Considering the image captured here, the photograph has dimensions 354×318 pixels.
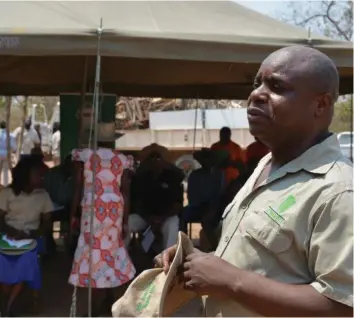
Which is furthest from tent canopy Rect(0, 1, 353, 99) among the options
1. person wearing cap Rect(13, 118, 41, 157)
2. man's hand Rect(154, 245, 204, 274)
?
person wearing cap Rect(13, 118, 41, 157)

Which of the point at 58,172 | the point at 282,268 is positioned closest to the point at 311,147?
the point at 282,268

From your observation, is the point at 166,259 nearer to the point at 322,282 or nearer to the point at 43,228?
the point at 322,282

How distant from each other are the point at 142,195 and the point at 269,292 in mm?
5328

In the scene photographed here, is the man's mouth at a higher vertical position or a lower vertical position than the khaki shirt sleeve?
higher

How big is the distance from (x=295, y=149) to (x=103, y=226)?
3.54 meters

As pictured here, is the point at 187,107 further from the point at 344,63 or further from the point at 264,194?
the point at 264,194

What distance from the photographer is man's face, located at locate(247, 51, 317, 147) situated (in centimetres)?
147

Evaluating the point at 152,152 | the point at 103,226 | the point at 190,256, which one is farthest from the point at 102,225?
the point at 190,256

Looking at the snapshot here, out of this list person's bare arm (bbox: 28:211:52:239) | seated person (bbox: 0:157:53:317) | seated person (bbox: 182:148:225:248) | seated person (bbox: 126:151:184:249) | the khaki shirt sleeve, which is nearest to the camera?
the khaki shirt sleeve

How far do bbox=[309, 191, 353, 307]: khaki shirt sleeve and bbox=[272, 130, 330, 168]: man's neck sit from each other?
0.64 feet

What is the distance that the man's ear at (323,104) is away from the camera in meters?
1.47

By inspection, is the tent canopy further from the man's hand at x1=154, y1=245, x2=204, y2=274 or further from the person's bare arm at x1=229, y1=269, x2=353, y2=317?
the person's bare arm at x1=229, y1=269, x2=353, y2=317

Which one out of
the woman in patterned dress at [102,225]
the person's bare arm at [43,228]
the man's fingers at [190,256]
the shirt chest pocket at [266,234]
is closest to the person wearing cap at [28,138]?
the person's bare arm at [43,228]

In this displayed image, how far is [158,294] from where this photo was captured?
1.61m
